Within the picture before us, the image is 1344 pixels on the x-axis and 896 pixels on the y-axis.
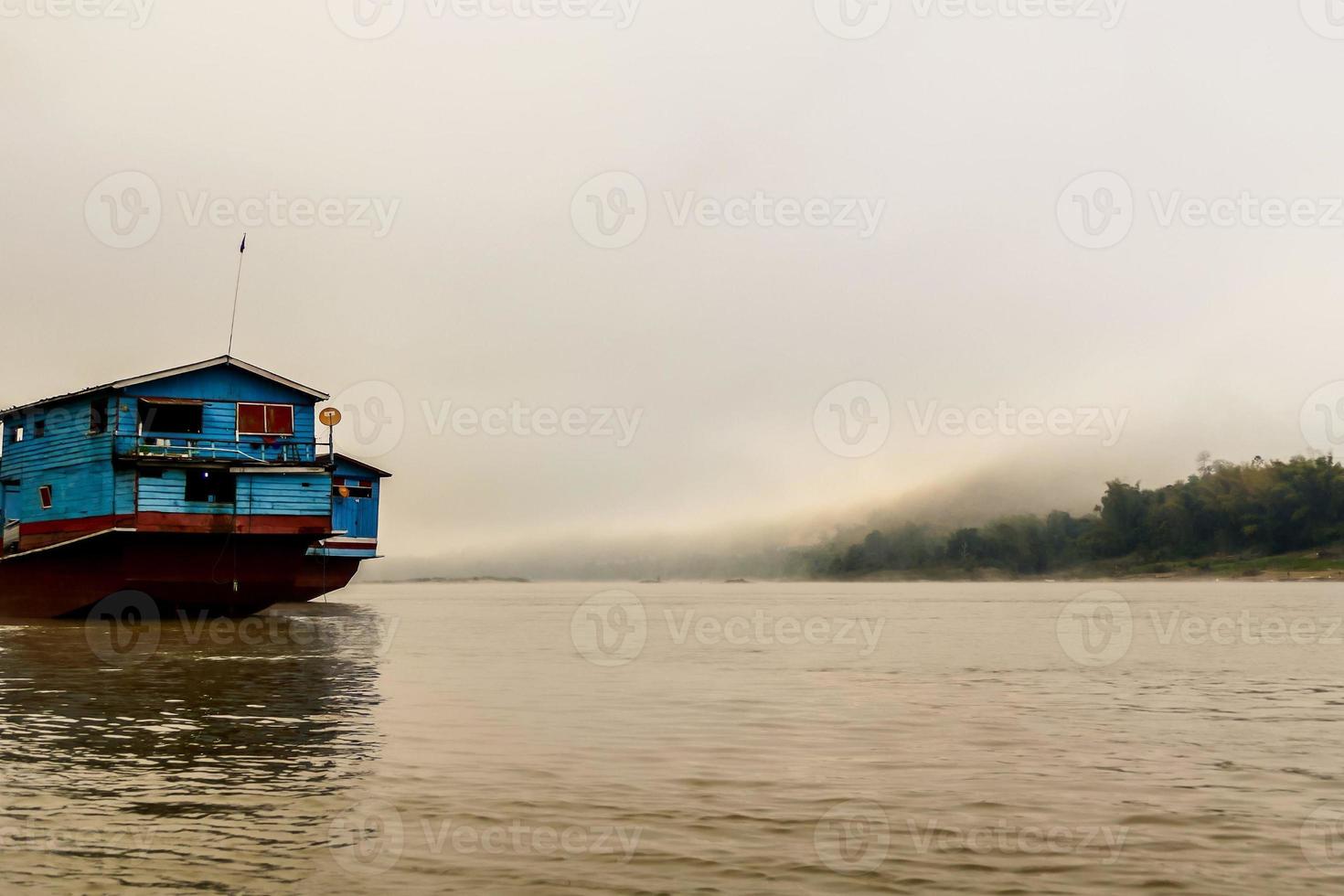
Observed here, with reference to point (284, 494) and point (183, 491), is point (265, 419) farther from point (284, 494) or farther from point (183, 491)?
point (183, 491)

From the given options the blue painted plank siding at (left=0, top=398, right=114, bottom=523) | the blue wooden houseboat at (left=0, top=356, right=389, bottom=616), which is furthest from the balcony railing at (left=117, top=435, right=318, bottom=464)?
the blue painted plank siding at (left=0, top=398, right=114, bottom=523)

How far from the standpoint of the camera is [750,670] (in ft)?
87.1

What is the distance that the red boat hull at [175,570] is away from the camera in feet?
130

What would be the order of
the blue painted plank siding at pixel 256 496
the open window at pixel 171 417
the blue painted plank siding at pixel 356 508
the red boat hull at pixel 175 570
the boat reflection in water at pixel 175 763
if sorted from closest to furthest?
the boat reflection in water at pixel 175 763 < the blue painted plank siding at pixel 256 496 < the red boat hull at pixel 175 570 < the open window at pixel 171 417 < the blue painted plank siding at pixel 356 508

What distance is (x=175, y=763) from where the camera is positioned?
12352 mm

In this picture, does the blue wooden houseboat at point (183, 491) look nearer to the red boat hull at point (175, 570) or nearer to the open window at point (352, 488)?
the red boat hull at point (175, 570)

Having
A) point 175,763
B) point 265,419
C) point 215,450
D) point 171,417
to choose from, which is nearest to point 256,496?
point 215,450

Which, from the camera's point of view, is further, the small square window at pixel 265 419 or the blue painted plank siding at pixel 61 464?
the small square window at pixel 265 419

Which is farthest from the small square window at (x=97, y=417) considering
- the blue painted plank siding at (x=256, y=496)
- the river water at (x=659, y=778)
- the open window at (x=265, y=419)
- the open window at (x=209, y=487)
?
the river water at (x=659, y=778)

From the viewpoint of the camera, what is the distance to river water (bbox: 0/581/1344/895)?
28.0ft

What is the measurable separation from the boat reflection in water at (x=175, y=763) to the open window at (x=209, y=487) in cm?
1377

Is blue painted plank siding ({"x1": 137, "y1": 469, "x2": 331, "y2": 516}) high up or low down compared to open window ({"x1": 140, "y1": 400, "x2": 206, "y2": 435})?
down

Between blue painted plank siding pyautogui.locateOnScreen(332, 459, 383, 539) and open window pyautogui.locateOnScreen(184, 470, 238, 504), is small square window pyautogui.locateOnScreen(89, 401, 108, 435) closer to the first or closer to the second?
open window pyautogui.locateOnScreen(184, 470, 238, 504)

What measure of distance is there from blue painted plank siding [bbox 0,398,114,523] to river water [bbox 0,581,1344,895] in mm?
14082
